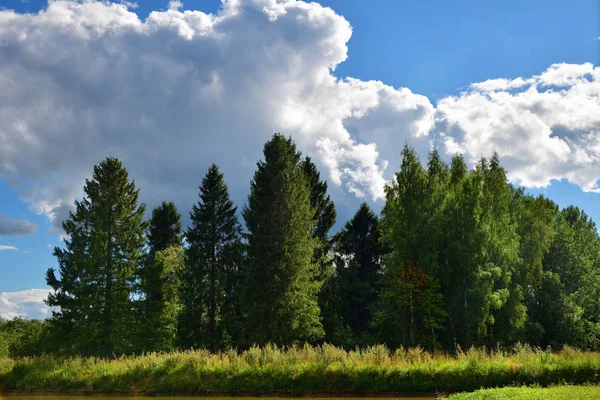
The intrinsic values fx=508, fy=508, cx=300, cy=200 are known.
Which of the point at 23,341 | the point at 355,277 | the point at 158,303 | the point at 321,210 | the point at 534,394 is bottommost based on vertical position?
the point at 534,394

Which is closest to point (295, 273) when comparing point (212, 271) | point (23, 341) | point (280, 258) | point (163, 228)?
point (280, 258)

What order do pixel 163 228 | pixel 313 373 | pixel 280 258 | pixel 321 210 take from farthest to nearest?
pixel 163 228
pixel 321 210
pixel 280 258
pixel 313 373

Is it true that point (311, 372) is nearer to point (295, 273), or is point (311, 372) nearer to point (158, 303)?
point (295, 273)

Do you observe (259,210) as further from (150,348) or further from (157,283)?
(150,348)

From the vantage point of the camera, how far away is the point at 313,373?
2372 centimetres

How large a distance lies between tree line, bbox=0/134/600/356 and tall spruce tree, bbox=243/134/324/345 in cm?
9

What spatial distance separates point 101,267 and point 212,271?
8767mm

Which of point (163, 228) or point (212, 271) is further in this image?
point (163, 228)

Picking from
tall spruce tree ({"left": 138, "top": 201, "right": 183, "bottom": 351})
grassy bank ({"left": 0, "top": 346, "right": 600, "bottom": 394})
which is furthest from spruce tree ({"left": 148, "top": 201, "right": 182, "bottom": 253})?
grassy bank ({"left": 0, "top": 346, "right": 600, "bottom": 394})

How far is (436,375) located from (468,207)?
2007 centimetres

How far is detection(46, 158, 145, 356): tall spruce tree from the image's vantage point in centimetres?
3875

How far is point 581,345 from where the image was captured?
1667 inches

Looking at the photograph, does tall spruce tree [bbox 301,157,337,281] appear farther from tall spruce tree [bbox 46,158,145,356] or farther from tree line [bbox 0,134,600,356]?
tall spruce tree [bbox 46,158,145,356]

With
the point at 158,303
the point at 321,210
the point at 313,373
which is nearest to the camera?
the point at 313,373
